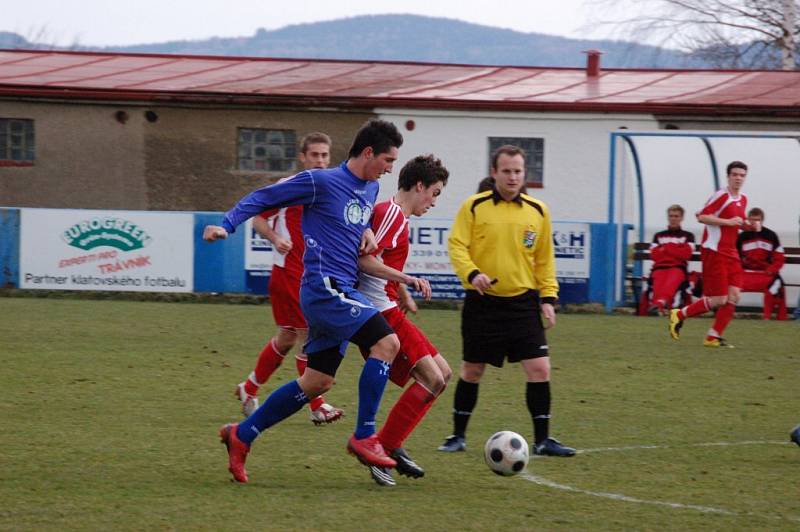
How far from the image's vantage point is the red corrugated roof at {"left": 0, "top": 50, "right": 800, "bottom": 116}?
75.8 feet

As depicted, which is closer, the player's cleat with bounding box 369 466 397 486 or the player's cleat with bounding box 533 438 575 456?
the player's cleat with bounding box 369 466 397 486

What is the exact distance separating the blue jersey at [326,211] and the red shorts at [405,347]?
1.62 ft

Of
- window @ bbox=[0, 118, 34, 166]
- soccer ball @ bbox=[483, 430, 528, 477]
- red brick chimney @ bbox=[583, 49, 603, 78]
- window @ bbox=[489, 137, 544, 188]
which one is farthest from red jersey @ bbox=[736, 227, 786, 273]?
window @ bbox=[0, 118, 34, 166]

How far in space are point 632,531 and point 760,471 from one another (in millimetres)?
1734

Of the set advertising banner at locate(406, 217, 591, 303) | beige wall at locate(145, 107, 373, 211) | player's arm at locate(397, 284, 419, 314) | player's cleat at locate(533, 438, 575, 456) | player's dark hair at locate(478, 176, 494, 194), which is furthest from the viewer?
beige wall at locate(145, 107, 373, 211)

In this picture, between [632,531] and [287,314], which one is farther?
[287,314]

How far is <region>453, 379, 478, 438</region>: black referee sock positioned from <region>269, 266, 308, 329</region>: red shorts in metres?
1.45

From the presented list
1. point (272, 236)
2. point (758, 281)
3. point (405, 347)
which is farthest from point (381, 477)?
point (758, 281)

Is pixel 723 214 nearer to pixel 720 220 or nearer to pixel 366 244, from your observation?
pixel 720 220

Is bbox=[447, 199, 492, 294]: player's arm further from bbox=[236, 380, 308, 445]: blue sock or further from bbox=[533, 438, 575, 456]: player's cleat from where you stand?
bbox=[236, 380, 308, 445]: blue sock

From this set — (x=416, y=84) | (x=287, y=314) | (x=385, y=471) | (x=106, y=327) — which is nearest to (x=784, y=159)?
(x=416, y=84)

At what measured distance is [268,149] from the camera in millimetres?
24141

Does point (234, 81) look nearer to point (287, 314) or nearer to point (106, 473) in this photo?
point (287, 314)

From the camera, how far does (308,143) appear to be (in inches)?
324
